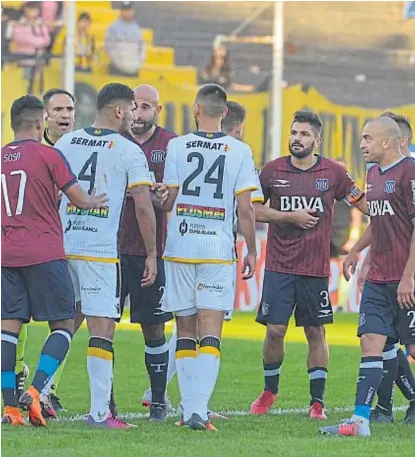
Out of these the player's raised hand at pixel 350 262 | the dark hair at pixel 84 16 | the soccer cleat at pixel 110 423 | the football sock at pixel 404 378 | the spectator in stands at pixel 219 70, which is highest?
the dark hair at pixel 84 16

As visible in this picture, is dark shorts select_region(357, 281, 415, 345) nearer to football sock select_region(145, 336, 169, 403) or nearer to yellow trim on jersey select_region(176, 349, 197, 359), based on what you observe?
yellow trim on jersey select_region(176, 349, 197, 359)

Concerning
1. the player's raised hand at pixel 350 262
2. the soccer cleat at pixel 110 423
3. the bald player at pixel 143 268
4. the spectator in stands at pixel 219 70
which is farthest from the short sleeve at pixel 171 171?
the spectator in stands at pixel 219 70

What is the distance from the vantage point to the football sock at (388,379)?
8.47 meters

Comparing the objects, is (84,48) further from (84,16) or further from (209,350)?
(209,350)

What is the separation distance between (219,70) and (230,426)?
1876 cm

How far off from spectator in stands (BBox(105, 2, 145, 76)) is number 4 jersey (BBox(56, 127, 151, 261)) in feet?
57.6

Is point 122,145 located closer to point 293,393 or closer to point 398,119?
point 398,119

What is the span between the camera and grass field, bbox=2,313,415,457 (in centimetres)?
677

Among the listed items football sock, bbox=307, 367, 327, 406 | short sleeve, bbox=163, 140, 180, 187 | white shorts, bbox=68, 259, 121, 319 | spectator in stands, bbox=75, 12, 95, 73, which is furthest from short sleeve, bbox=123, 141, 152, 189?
spectator in stands, bbox=75, 12, 95, 73

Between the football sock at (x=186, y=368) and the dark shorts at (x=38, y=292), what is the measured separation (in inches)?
29.8

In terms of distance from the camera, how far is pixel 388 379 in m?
8.48

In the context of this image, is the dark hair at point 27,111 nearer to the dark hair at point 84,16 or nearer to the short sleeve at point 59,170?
the short sleeve at point 59,170

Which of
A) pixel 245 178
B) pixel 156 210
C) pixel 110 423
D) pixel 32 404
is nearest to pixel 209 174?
pixel 245 178

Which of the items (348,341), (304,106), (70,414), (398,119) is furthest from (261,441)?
(304,106)
